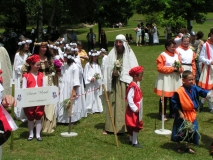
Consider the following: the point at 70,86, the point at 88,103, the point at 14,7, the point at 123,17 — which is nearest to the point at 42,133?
the point at 70,86

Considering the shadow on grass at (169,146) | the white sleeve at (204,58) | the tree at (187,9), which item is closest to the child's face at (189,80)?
the shadow on grass at (169,146)

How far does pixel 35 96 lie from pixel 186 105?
9.02ft

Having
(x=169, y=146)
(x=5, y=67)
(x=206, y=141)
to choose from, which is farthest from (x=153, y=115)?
(x=5, y=67)

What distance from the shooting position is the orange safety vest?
645 cm

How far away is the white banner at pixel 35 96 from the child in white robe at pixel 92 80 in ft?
9.78

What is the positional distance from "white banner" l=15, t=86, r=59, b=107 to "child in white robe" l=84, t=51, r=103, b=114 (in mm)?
2980

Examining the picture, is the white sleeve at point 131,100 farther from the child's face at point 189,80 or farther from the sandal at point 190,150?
the sandal at point 190,150

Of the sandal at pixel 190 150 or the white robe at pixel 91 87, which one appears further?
the white robe at pixel 91 87

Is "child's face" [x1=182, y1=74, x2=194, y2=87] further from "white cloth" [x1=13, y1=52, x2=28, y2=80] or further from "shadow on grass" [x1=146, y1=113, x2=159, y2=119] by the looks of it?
"white cloth" [x1=13, y1=52, x2=28, y2=80]

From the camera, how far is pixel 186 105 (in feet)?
21.2

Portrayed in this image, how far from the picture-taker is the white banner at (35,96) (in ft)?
22.2

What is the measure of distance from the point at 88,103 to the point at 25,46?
2.32 metres

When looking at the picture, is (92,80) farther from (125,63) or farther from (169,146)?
(169,146)

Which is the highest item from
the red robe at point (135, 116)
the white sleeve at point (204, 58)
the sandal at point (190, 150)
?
the white sleeve at point (204, 58)
